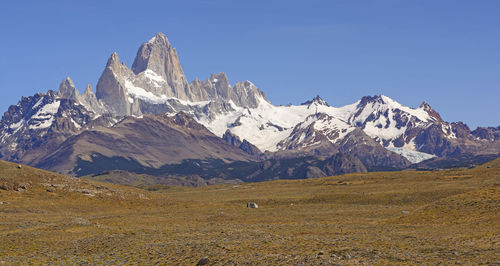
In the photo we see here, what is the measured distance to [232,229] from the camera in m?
73.2

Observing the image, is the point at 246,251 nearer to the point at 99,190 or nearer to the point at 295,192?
the point at 99,190

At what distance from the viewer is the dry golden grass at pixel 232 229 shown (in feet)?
167

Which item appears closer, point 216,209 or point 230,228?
point 230,228

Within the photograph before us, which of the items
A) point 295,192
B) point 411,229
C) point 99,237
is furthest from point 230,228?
point 295,192

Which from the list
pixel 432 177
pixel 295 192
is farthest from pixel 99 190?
pixel 432 177

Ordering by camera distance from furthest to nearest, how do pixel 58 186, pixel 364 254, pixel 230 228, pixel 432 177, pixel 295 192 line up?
1. pixel 432 177
2. pixel 295 192
3. pixel 58 186
4. pixel 230 228
5. pixel 364 254

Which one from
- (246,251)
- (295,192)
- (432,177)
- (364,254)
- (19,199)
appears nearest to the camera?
(364,254)

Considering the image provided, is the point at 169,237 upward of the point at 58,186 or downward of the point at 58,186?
downward

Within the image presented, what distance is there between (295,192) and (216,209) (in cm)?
4514

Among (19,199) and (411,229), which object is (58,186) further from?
(411,229)

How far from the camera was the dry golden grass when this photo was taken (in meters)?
51.0

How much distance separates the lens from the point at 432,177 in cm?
17212

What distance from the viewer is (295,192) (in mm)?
150875

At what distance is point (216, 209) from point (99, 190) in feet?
88.5
